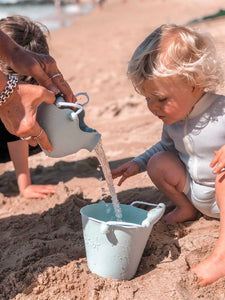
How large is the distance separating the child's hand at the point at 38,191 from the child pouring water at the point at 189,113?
810 millimetres

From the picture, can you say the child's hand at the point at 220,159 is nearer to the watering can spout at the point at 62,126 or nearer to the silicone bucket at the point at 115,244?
the silicone bucket at the point at 115,244

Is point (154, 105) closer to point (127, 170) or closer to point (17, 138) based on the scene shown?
point (127, 170)

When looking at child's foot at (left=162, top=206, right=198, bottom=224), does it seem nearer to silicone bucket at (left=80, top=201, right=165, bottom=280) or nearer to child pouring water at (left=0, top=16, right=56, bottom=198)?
silicone bucket at (left=80, top=201, right=165, bottom=280)

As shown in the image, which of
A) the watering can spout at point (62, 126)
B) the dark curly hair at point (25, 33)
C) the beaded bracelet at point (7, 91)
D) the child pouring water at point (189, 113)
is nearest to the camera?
the beaded bracelet at point (7, 91)

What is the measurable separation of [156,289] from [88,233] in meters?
0.32

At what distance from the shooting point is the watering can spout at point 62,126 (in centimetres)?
153

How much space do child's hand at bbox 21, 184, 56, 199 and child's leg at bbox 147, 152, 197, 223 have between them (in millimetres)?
799

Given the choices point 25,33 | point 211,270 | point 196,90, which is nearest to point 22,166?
point 25,33

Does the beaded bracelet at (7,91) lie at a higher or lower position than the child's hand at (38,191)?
higher

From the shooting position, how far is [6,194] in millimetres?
2600

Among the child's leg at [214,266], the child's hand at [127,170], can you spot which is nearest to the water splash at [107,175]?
the child's hand at [127,170]

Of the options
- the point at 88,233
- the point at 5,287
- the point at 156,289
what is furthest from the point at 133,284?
the point at 5,287

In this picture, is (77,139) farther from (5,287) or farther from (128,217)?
(5,287)

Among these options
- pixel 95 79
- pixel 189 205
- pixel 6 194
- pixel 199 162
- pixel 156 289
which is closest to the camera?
pixel 156 289
